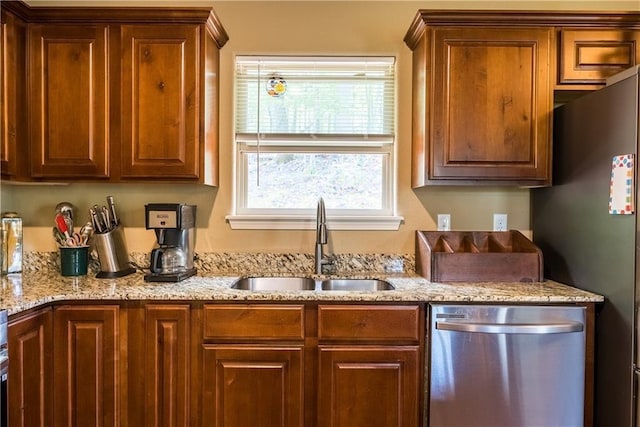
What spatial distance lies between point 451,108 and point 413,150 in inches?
14.0

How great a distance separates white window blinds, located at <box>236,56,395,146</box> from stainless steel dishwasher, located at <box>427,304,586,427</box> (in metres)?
1.14

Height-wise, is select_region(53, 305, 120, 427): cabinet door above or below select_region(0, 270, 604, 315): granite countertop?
below

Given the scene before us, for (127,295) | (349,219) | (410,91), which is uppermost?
(410,91)

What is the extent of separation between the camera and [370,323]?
1.77m

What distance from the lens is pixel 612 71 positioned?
80.2 inches

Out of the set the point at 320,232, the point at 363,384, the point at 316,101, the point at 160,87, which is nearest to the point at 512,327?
the point at 363,384

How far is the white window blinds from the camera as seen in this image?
7.81 feet

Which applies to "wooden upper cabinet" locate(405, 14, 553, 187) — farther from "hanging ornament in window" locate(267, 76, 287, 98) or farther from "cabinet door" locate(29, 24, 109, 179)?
"cabinet door" locate(29, 24, 109, 179)

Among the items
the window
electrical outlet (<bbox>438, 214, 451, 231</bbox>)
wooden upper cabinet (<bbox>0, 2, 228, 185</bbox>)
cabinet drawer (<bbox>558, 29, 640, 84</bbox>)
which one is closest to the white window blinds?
the window

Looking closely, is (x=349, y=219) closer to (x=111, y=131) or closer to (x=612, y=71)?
(x=111, y=131)

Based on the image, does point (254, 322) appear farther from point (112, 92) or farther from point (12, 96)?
point (12, 96)

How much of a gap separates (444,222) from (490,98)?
2.36 feet

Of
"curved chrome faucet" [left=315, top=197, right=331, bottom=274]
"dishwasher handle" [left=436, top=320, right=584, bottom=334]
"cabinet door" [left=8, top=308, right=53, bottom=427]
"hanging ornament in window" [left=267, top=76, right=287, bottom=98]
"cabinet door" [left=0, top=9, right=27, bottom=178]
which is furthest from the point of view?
"hanging ornament in window" [left=267, top=76, right=287, bottom=98]

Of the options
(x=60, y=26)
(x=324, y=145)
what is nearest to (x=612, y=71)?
(x=324, y=145)
